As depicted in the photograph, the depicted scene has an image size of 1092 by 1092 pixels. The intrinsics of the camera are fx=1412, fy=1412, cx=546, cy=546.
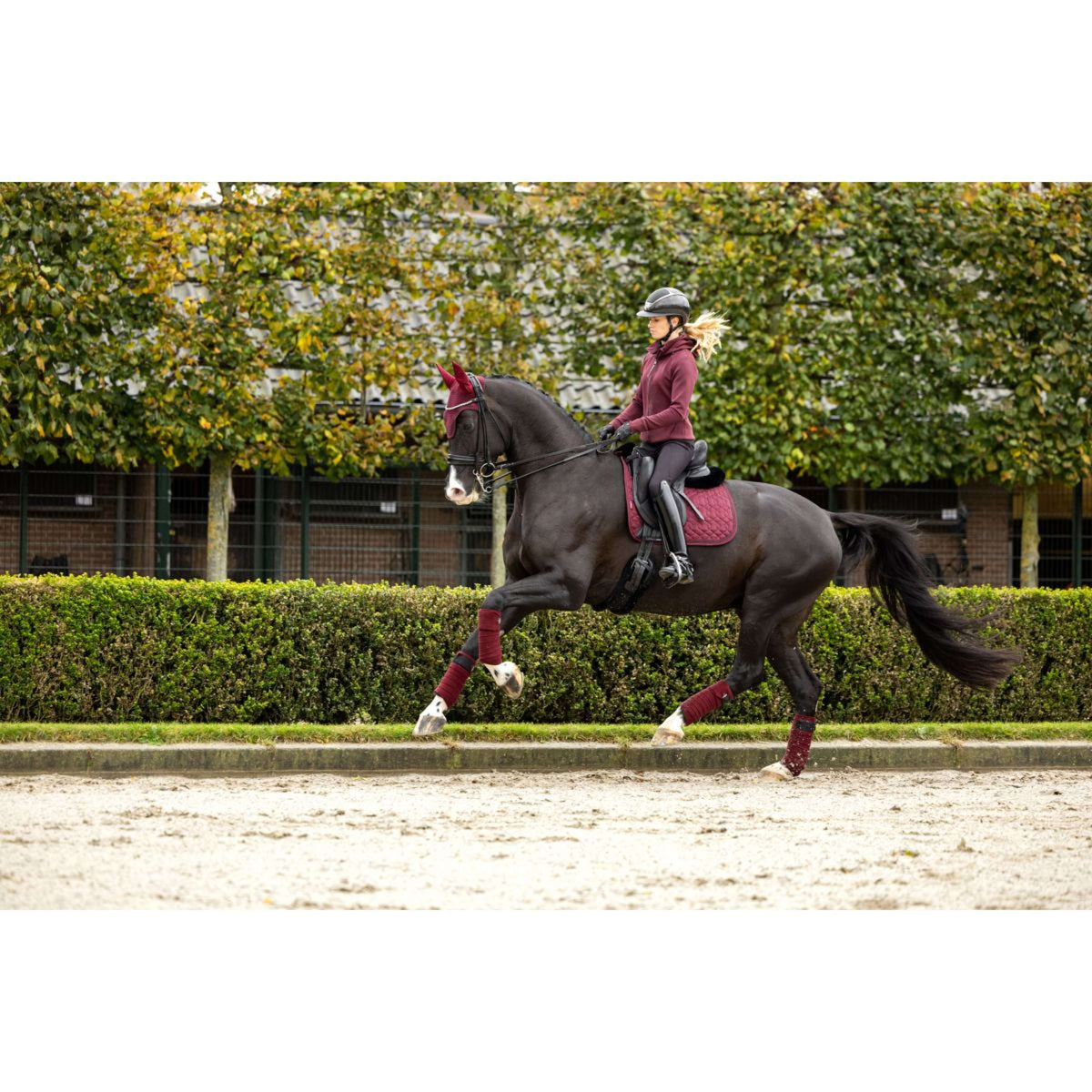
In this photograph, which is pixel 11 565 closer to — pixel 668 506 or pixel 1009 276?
pixel 668 506

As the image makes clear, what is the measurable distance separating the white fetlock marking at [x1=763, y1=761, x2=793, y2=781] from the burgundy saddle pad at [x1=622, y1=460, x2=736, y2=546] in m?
1.56

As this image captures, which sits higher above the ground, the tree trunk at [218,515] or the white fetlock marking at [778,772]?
the tree trunk at [218,515]

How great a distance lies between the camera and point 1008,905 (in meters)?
5.34

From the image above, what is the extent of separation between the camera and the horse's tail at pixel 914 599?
10219 mm

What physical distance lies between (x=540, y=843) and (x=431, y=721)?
82.4 inches

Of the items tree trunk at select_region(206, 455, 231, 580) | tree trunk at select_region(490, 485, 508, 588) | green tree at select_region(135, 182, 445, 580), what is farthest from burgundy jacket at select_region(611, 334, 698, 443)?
tree trunk at select_region(206, 455, 231, 580)

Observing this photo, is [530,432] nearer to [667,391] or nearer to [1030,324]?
[667,391]

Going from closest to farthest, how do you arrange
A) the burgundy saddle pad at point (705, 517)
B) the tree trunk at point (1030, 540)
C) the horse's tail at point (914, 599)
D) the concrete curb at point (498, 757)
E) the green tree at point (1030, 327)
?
1. the burgundy saddle pad at point (705, 517)
2. the concrete curb at point (498, 757)
3. the horse's tail at point (914, 599)
4. the green tree at point (1030, 327)
5. the tree trunk at point (1030, 540)

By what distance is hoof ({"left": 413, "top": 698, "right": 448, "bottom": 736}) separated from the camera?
8.57 meters

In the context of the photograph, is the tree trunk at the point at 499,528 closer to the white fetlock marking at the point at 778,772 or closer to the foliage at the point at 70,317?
the foliage at the point at 70,317

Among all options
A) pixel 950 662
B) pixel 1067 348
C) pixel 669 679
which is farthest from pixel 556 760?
pixel 1067 348

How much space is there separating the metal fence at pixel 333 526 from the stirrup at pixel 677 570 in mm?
9078

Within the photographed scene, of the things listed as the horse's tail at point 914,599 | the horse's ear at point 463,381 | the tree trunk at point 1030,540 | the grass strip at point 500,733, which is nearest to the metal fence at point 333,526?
the tree trunk at point 1030,540

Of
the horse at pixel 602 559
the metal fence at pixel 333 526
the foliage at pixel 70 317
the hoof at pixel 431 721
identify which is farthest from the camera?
the metal fence at pixel 333 526
